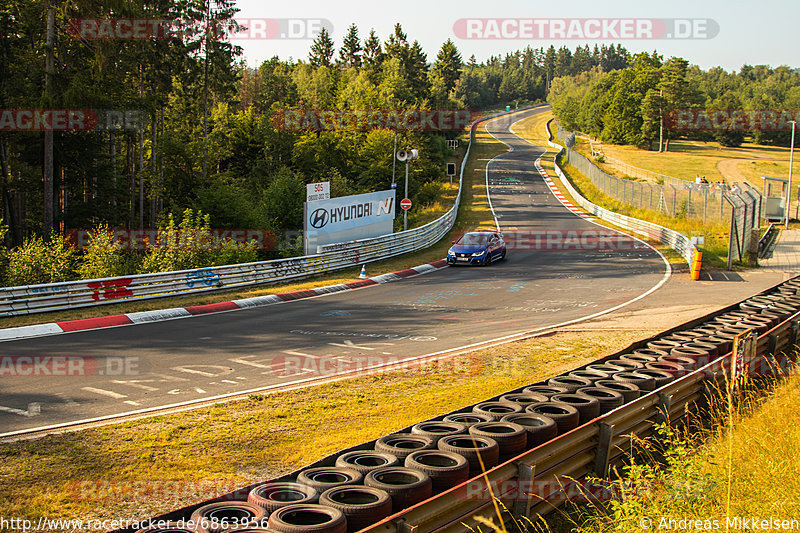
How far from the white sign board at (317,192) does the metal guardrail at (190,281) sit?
232cm

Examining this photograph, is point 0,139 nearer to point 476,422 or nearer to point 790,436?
point 476,422

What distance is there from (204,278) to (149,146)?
113 ft

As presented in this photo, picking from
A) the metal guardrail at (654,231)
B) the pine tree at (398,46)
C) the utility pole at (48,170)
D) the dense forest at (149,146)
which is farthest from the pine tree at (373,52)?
the utility pole at (48,170)

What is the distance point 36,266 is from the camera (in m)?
19.8

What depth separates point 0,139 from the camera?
112 ft

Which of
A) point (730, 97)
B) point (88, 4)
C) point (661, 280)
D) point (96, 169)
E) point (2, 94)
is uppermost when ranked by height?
point (730, 97)

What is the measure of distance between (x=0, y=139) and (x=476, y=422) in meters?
35.6

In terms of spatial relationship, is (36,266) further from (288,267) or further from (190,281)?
(288,267)

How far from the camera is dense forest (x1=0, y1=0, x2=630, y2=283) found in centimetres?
2833

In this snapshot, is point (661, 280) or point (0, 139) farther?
point (0, 139)

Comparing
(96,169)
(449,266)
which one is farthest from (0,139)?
(449,266)

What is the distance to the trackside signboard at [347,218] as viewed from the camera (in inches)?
1059

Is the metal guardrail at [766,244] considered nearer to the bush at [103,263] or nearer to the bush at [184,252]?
the bush at [184,252]

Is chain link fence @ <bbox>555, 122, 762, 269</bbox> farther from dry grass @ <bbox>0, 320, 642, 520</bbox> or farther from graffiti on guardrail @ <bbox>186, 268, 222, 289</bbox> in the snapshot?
graffiti on guardrail @ <bbox>186, 268, 222, 289</bbox>
